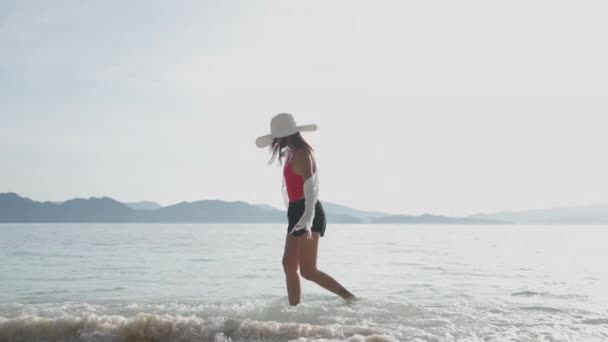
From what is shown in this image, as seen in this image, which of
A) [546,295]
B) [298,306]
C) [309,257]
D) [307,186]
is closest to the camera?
[307,186]

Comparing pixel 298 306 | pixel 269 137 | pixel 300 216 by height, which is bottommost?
pixel 298 306

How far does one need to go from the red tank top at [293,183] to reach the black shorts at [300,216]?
62 mm

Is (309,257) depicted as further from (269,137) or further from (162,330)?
(162,330)

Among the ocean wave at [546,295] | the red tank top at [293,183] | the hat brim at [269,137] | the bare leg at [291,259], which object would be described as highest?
the hat brim at [269,137]

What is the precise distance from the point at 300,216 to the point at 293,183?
38 cm

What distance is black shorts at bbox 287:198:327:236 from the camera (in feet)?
19.7

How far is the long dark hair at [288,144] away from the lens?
19.5ft

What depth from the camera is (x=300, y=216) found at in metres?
6.01

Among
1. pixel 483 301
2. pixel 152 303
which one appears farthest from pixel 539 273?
pixel 152 303

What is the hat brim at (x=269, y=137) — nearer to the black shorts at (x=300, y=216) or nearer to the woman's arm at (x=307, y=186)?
the woman's arm at (x=307, y=186)

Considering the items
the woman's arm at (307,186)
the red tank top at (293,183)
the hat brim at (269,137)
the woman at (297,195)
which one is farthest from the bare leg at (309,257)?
the hat brim at (269,137)

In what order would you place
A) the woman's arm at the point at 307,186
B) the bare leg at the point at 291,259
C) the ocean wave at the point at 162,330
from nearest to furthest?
1. the ocean wave at the point at 162,330
2. the woman's arm at the point at 307,186
3. the bare leg at the point at 291,259

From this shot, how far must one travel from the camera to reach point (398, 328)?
541cm

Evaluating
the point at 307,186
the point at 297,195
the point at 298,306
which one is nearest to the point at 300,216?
the point at 297,195
